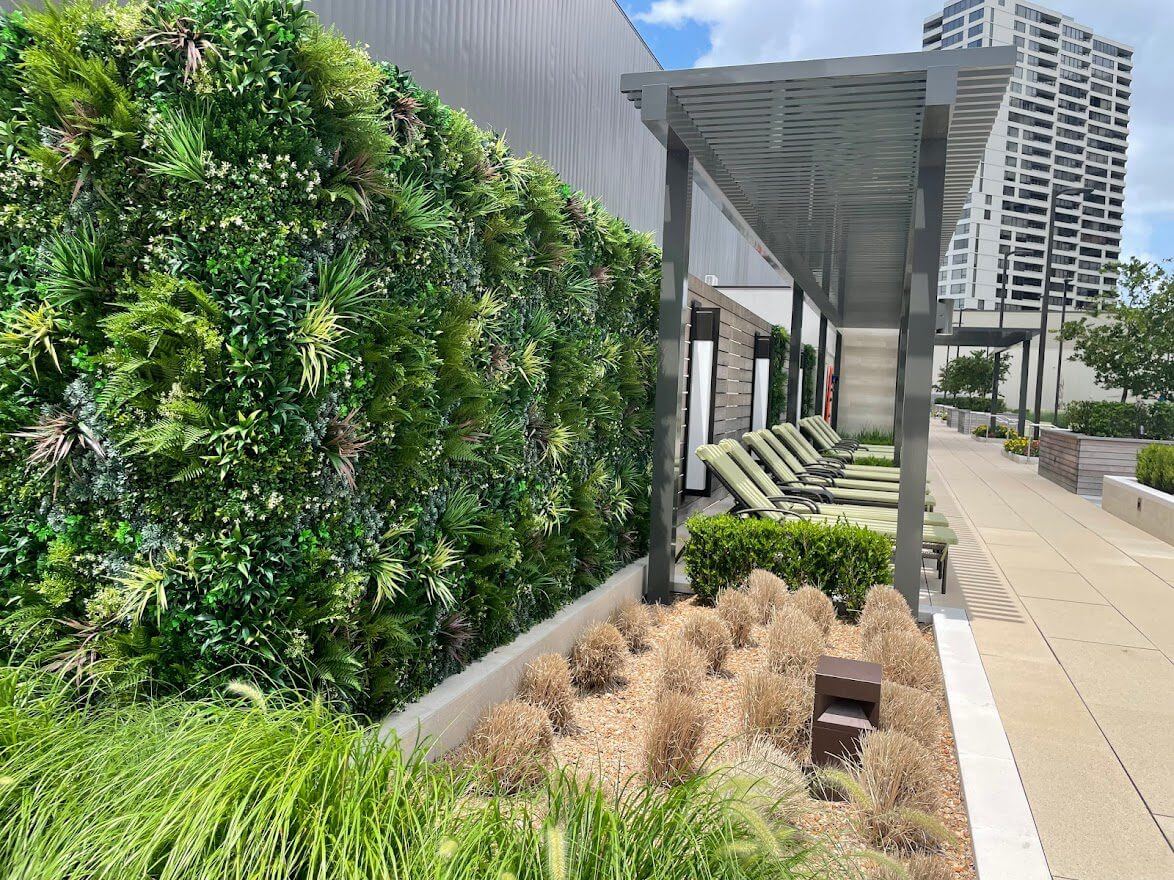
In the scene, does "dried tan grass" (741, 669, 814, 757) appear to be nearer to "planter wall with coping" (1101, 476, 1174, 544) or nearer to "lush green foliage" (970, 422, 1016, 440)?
"planter wall with coping" (1101, 476, 1174, 544)

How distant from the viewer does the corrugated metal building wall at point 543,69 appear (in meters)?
7.28

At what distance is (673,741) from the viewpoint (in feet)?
11.1

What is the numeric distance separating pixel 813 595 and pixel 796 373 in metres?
8.57

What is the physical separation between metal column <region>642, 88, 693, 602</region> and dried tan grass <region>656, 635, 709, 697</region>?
1.79 metres

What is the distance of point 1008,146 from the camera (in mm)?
129000

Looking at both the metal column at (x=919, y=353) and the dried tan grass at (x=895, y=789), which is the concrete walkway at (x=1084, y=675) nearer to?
the dried tan grass at (x=895, y=789)

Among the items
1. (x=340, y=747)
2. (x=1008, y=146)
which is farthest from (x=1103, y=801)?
(x=1008, y=146)

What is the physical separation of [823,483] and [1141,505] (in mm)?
4464

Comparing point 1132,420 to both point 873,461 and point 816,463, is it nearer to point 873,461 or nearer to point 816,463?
point 873,461

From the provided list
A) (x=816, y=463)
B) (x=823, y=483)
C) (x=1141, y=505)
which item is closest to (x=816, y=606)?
(x=823, y=483)

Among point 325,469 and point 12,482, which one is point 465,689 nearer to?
point 325,469

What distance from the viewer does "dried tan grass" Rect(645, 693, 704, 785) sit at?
331cm

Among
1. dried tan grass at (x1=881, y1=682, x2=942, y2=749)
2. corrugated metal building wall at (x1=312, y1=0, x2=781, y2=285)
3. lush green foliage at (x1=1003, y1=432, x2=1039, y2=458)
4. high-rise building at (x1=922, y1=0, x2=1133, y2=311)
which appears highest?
high-rise building at (x1=922, y1=0, x2=1133, y2=311)

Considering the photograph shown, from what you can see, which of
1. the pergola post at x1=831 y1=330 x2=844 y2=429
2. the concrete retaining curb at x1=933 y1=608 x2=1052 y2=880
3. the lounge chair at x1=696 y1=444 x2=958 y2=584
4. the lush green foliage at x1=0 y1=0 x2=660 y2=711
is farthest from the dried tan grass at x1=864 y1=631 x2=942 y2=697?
the pergola post at x1=831 y1=330 x2=844 y2=429
